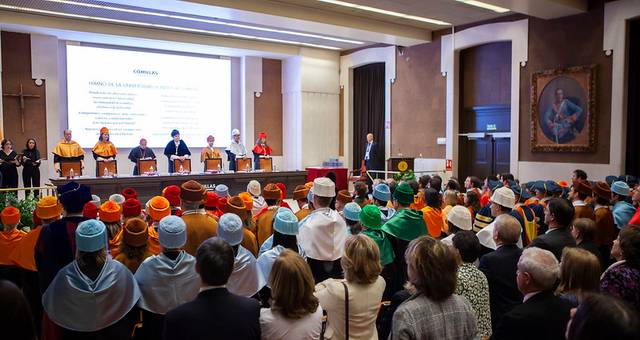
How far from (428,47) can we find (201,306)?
12.1 m

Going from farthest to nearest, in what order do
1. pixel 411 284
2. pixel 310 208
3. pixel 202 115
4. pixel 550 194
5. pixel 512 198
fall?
1. pixel 202 115
2. pixel 550 194
3. pixel 310 208
4. pixel 512 198
5. pixel 411 284

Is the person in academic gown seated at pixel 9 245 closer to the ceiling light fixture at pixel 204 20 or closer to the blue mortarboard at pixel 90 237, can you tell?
the blue mortarboard at pixel 90 237

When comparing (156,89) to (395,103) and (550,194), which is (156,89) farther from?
(550,194)

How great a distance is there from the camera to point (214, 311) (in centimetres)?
205

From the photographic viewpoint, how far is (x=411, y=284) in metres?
2.26

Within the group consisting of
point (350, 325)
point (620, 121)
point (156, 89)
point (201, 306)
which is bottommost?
point (350, 325)

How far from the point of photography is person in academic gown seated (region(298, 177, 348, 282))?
3.61 m

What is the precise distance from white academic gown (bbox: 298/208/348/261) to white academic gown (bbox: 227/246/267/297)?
1.86 ft

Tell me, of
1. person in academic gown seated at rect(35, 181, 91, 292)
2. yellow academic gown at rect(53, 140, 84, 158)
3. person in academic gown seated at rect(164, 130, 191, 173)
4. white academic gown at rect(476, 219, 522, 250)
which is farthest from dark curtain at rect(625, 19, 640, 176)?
yellow academic gown at rect(53, 140, 84, 158)

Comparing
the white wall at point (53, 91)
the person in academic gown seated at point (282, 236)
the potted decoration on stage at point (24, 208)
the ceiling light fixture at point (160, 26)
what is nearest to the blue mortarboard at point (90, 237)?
the person in academic gown seated at point (282, 236)

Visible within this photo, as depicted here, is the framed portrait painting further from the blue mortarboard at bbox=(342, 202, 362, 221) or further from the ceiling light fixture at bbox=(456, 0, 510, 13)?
the blue mortarboard at bbox=(342, 202, 362, 221)

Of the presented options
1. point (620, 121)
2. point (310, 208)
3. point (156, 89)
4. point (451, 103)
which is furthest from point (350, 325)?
point (156, 89)

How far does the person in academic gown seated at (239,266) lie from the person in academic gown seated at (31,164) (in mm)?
9879

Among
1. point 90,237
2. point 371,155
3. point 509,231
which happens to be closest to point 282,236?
point 90,237
